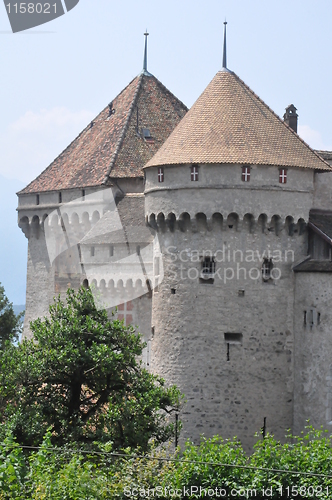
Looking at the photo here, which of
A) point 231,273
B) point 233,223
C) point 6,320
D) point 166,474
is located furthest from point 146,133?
point 166,474

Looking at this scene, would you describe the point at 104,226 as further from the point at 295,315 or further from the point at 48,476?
the point at 48,476

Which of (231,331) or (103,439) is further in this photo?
(231,331)

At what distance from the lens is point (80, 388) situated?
36969 millimetres

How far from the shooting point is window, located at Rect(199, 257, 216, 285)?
4088cm

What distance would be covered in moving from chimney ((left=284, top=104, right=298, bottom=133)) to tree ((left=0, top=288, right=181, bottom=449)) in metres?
13.4

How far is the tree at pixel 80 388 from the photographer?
3588 centimetres

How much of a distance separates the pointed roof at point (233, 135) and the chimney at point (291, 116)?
4.19 m

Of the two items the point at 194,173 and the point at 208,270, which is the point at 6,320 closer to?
the point at 208,270

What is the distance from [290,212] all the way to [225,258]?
2.69 m

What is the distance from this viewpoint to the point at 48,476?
31.4 m

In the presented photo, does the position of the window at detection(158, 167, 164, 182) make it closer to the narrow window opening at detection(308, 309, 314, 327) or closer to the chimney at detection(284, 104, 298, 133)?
the narrow window opening at detection(308, 309, 314, 327)

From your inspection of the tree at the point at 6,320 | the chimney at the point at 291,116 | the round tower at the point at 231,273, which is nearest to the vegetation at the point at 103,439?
the round tower at the point at 231,273

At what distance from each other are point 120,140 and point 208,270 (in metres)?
10.7

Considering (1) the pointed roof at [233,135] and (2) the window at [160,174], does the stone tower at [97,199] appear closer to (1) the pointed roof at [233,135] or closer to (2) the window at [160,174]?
(2) the window at [160,174]
